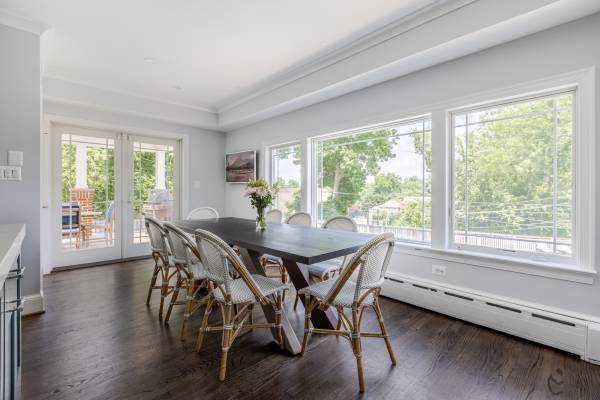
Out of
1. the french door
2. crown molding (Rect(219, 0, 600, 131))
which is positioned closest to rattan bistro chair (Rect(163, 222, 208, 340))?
crown molding (Rect(219, 0, 600, 131))

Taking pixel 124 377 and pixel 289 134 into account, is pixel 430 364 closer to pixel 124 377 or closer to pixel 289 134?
pixel 124 377

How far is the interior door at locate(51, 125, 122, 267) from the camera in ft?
13.2

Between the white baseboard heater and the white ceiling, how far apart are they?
2.44m

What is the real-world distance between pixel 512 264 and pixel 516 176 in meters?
0.73

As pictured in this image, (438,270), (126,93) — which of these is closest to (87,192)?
(126,93)

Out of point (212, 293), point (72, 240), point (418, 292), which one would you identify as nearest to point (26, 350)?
point (212, 293)

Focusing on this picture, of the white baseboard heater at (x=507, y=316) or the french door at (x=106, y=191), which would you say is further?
the french door at (x=106, y=191)

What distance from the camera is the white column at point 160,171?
4918 mm

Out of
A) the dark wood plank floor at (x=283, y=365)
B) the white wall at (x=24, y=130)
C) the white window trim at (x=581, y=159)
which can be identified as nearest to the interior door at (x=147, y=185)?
the white wall at (x=24, y=130)

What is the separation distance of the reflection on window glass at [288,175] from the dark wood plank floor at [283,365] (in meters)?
2.27

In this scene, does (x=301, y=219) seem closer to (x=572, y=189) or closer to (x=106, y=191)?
(x=572, y=189)

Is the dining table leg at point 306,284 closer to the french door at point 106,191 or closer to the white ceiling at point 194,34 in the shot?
the white ceiling at point 194,34

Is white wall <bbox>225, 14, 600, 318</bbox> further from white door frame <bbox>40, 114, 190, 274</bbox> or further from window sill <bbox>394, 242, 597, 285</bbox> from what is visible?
white door frame <bbox>40, 114, 190, 274</bbox>

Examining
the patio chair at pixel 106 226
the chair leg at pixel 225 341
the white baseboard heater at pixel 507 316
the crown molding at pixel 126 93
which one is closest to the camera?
the chair leg at pixel 225 341
